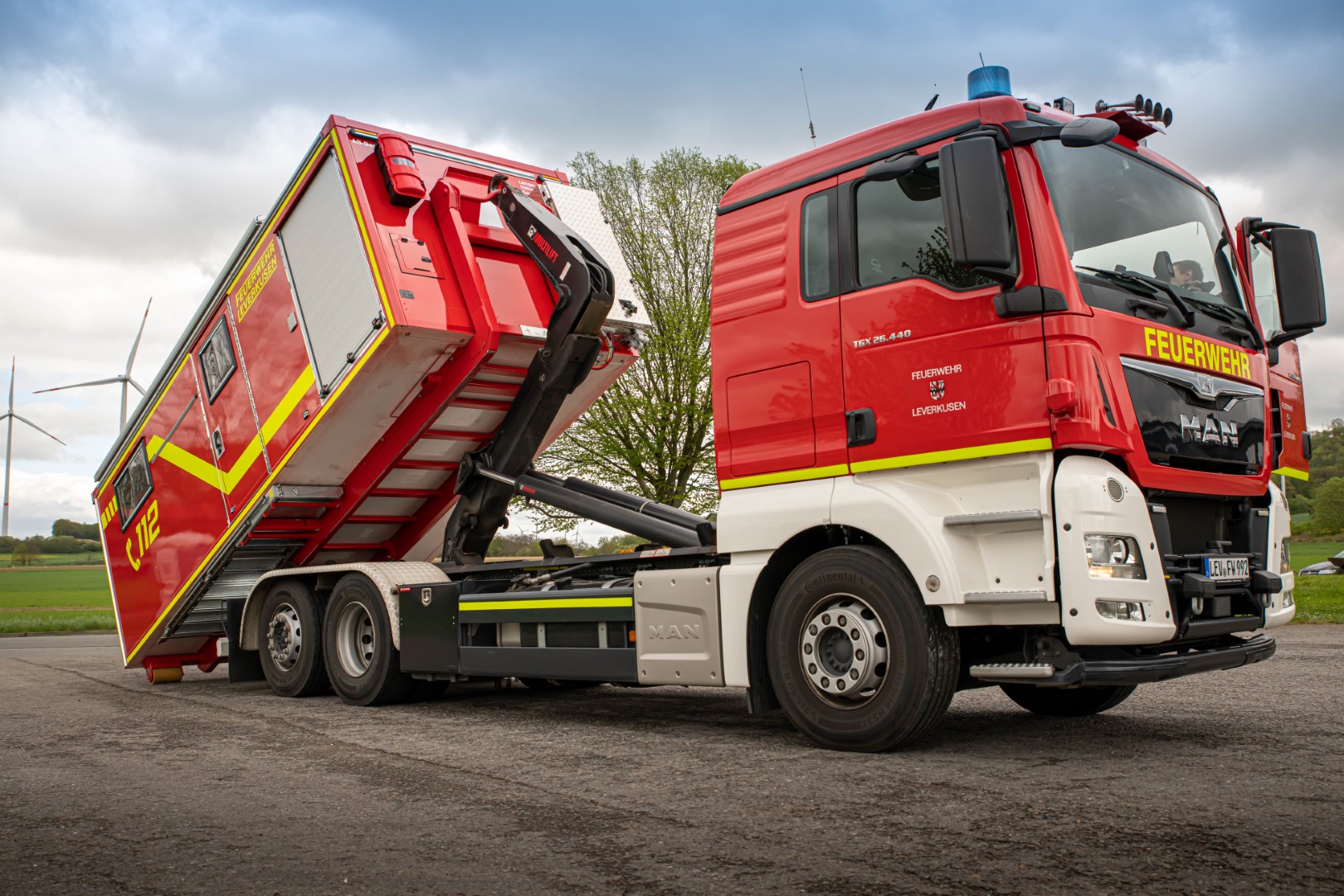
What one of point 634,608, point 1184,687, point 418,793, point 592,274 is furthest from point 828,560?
point 1184,687

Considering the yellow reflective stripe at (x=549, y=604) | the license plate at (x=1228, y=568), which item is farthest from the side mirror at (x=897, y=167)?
the yellow reflective stripe at (x=549, y=604)

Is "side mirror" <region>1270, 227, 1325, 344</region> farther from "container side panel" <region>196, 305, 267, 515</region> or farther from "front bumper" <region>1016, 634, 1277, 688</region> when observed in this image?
"container side panel" <region>196, 305, 267, 515</region>

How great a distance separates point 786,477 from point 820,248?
114 centimetres

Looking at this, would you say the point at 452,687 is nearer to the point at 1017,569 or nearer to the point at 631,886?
the point at 1017,569

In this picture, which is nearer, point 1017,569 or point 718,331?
point 1017,569

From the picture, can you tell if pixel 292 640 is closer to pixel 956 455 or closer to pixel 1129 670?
pixel 956 455

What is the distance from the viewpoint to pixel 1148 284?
17.5 ft

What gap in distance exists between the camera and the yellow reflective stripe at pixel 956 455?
4852mm

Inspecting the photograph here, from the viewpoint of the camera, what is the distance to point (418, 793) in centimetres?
467

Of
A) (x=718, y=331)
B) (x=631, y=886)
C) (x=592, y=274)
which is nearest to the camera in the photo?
(x=631, y=886)

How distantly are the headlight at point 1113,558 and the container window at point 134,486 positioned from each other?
7.71m

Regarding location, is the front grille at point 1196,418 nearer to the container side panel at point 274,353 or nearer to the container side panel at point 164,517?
the container side panel at point 274,353

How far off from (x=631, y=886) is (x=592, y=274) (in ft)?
16.4

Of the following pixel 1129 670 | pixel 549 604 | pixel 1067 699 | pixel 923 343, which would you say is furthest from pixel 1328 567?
pixel 923 343
